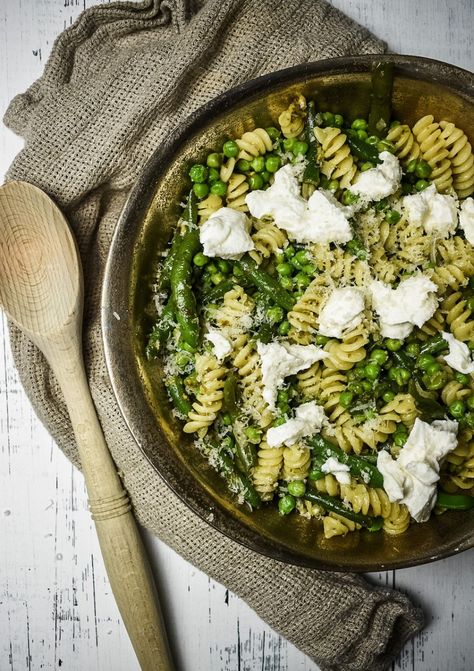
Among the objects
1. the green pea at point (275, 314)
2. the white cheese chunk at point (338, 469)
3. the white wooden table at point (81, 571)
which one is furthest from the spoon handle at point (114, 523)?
the white cheese chunk at point (338, 469)

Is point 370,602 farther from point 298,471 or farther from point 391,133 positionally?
point 391,133

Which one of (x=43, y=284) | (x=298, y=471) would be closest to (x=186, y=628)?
(x=298, y=471)

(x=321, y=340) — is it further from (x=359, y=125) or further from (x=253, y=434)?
(x=359, y=125)

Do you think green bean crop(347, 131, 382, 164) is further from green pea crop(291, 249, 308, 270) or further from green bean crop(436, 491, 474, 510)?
green bean crop(436, 491, 474, 510)

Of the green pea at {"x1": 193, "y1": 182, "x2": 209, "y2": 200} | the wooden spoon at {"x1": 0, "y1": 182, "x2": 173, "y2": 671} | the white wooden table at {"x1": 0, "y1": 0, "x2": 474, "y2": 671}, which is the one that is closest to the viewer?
the green pea at {"x1": 193, "y1": 182, "x2": 209, "y2": 200}

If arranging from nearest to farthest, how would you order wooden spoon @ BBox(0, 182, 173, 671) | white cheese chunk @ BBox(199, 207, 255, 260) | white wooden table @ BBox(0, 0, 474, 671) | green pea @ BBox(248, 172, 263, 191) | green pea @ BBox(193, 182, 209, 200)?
1. white cheese chunk @ BBox(199, 207, 255, 260)
2. green pea @ BBox(193, 182, 209, 200)
3. green pea @ BBox(248, 172, 263, 191)
4. wooden spoon @ BBox(0, 182, 173, 671)
5. white wooden table @ BBox(0, 0, 474, 671)

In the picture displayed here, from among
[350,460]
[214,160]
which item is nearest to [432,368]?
[350,460]

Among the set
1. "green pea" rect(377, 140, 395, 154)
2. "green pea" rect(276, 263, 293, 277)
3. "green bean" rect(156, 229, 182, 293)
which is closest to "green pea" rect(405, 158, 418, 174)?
"green pea" rect(377, 140, 395, 154)
